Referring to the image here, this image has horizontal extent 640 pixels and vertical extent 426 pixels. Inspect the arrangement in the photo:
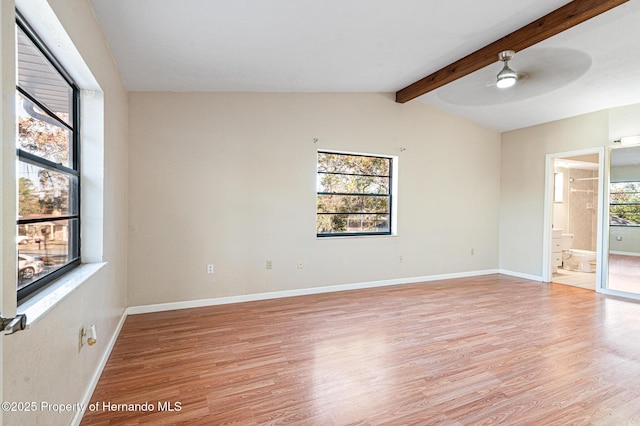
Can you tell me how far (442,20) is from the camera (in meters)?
2.72

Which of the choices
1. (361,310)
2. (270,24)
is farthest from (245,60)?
(361,310)

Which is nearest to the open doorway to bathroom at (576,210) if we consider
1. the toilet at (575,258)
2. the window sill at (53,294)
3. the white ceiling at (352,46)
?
the toilet at (575,258)

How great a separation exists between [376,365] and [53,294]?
6.82 ft

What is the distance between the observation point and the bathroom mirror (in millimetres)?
4359

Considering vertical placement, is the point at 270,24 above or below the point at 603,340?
above

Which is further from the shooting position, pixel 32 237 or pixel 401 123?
pixel 401 123

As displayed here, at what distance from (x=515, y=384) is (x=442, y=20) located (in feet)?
9.47

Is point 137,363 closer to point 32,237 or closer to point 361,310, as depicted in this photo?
point 32,237

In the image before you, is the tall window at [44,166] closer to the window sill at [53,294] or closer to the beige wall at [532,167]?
the window sill at [53,294]

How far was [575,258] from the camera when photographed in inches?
244

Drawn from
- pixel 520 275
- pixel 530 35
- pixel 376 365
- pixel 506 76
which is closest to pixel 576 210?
pixel 520 275

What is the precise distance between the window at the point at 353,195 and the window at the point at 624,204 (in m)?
3.11

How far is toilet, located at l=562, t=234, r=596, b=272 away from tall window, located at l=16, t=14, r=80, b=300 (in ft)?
25.2

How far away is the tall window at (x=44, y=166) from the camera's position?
1.46m
